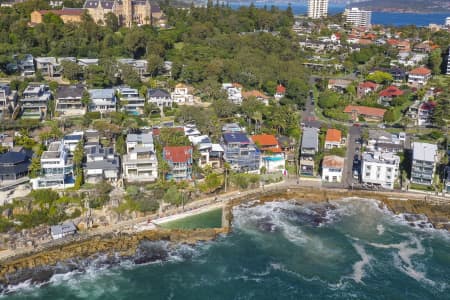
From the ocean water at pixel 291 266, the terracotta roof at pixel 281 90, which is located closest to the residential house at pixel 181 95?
the terracotta roof at pixel 281 90

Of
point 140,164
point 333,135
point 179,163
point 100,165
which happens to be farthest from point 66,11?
point 333,135

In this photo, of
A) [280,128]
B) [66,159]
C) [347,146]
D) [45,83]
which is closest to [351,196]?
[347,146]

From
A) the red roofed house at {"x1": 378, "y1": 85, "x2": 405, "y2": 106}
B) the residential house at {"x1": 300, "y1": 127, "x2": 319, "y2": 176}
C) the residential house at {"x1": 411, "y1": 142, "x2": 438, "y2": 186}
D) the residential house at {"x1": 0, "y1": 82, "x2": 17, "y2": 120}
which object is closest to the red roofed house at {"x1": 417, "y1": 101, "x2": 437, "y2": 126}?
the red roofed house at {"x1": 378, "y1": 85, "x2": 405, "y2": 106}

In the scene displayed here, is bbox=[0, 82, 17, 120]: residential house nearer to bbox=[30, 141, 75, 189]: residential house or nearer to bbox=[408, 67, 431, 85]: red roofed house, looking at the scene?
bbox=[30, 141, 75, 189]: residential house

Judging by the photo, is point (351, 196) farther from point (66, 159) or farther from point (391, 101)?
point (391, 101)

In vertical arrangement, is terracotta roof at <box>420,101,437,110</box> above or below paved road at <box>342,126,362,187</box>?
above

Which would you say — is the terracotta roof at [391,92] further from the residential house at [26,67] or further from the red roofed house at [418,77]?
the residential house at [26,67]
